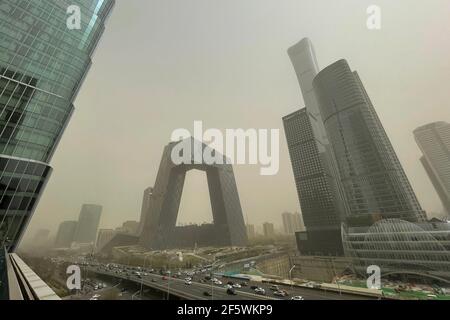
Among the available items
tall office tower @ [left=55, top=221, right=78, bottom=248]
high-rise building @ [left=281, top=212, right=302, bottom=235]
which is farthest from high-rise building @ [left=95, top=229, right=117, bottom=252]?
high-rise building @ [left=281, top=212, right=302, bottom=235]

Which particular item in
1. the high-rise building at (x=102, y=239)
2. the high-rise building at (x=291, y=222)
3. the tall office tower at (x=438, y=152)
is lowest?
the high-rise building at (x=102, y=239)

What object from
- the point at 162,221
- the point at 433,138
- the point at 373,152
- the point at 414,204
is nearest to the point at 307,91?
the point at 433,138

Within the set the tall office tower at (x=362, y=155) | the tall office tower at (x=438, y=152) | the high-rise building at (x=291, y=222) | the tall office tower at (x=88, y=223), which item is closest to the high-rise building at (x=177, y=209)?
the tall office tower at (x=88, y=223)

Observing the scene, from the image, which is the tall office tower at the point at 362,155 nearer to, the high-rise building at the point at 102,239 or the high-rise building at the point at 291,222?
the high-rise building at the point at 291,222

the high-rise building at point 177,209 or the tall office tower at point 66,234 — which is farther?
the tall office tower at point 66,234

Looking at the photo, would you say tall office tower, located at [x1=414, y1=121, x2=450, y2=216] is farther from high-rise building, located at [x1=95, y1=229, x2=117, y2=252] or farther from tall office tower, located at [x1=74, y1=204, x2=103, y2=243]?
high-rise building, located at [x1=95, y1=229, x2=117, y2=252]

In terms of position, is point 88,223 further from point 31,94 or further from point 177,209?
point 31,94
